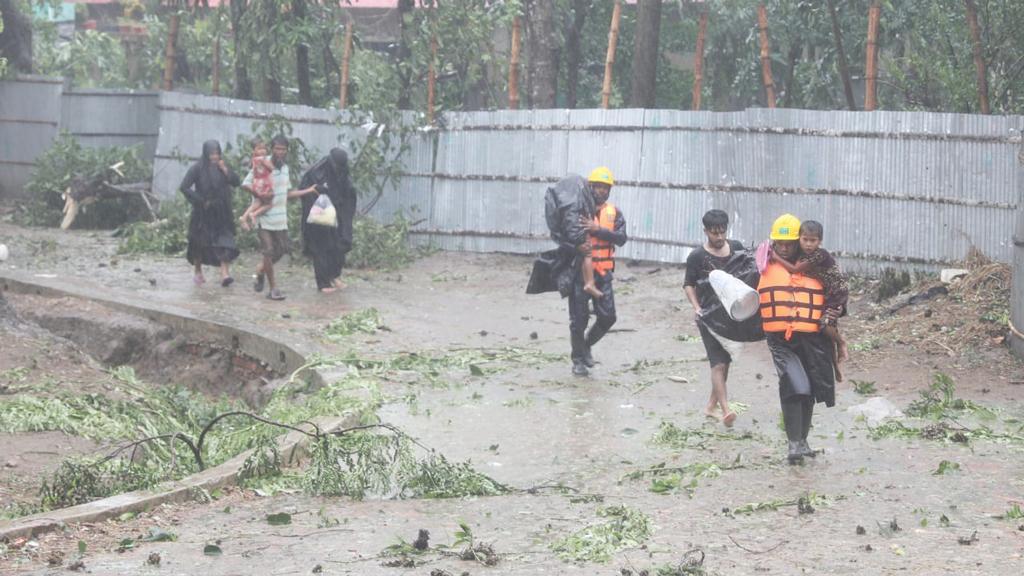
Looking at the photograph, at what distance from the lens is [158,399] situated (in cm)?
1120

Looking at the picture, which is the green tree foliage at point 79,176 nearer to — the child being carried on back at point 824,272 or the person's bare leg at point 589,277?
the person's bare leg at point 589,277

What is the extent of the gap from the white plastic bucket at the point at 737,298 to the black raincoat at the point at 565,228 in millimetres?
2441

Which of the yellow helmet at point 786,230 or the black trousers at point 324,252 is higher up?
the yellow helmet at point 786,230

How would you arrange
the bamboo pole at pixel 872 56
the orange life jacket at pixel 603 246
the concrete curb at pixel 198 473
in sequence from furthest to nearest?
the bamboo pole at pixel 872 56 < the orange life jacket at pixel 603 246 < the concrete curb at pixel 198 473

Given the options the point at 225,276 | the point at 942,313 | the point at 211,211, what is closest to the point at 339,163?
the point at 211,211

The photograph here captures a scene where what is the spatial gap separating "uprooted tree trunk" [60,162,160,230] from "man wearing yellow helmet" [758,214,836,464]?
1543cm

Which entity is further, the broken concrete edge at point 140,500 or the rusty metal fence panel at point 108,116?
the rusty metal fence panel at point 108,116

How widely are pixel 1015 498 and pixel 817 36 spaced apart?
626 inches

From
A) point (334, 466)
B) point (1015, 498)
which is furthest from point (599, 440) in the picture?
point (1015, 498)

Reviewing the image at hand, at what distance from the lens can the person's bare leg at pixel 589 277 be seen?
11.5m

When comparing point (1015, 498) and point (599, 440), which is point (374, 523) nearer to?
point (599, 440)

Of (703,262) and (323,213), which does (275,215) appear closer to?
(323,213)

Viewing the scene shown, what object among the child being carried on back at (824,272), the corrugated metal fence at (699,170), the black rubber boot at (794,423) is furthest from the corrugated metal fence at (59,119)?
the black rubber boot at (794,423)

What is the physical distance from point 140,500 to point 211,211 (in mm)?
9513
